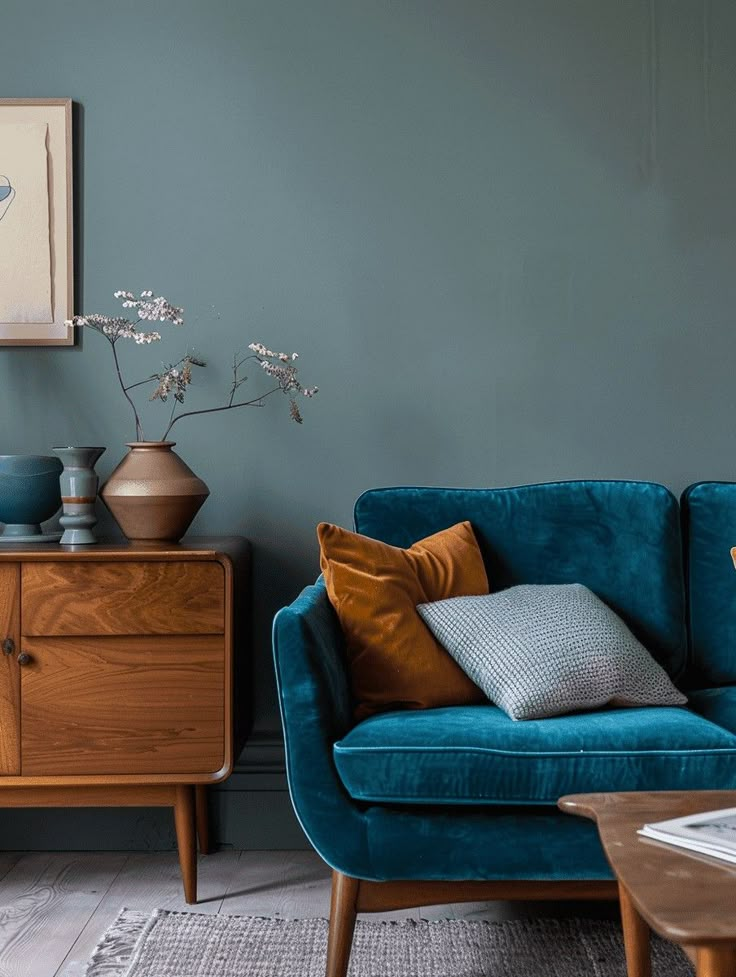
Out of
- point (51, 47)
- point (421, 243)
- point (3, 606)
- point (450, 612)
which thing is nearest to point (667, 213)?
point (421, 243)

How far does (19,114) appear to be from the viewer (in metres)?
2.63

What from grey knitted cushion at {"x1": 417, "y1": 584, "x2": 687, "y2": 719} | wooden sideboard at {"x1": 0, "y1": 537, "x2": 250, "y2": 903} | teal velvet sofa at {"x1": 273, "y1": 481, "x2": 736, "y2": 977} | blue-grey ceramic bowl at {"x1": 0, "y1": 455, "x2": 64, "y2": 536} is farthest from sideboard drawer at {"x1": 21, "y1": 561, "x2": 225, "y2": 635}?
grey knitted cushion at {"x1": 417, "y1": 584, "x2": 687, "y2": 719}

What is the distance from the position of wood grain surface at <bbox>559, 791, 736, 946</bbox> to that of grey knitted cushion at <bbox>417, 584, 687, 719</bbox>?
0.51m

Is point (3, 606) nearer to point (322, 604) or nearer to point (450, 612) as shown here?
point (322, 604)

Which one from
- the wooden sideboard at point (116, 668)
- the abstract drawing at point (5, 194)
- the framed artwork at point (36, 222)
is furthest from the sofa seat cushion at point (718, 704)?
the abstract drawing at point (5, 194)

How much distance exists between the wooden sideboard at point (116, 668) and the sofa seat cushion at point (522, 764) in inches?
21.1

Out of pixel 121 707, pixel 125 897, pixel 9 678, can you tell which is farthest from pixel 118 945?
pixel 9 678

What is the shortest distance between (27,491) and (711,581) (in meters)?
1.65

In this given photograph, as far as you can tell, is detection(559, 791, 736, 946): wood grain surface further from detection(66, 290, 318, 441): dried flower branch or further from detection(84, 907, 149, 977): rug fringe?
detection(66, 290, 318, 441): dried flower branch

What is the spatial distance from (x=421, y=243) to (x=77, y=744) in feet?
4.97

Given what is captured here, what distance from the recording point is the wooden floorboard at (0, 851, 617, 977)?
2.01 m

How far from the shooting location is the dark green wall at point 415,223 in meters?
2.65

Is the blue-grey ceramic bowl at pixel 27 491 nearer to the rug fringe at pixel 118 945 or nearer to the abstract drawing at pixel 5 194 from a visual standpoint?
the abstract drawing at pixel 5 194

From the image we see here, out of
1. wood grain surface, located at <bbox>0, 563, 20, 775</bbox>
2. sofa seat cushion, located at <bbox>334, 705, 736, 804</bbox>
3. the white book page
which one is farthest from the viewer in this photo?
wood grain surface, located at <bbox>0, 563, 20, 775</bbox>
